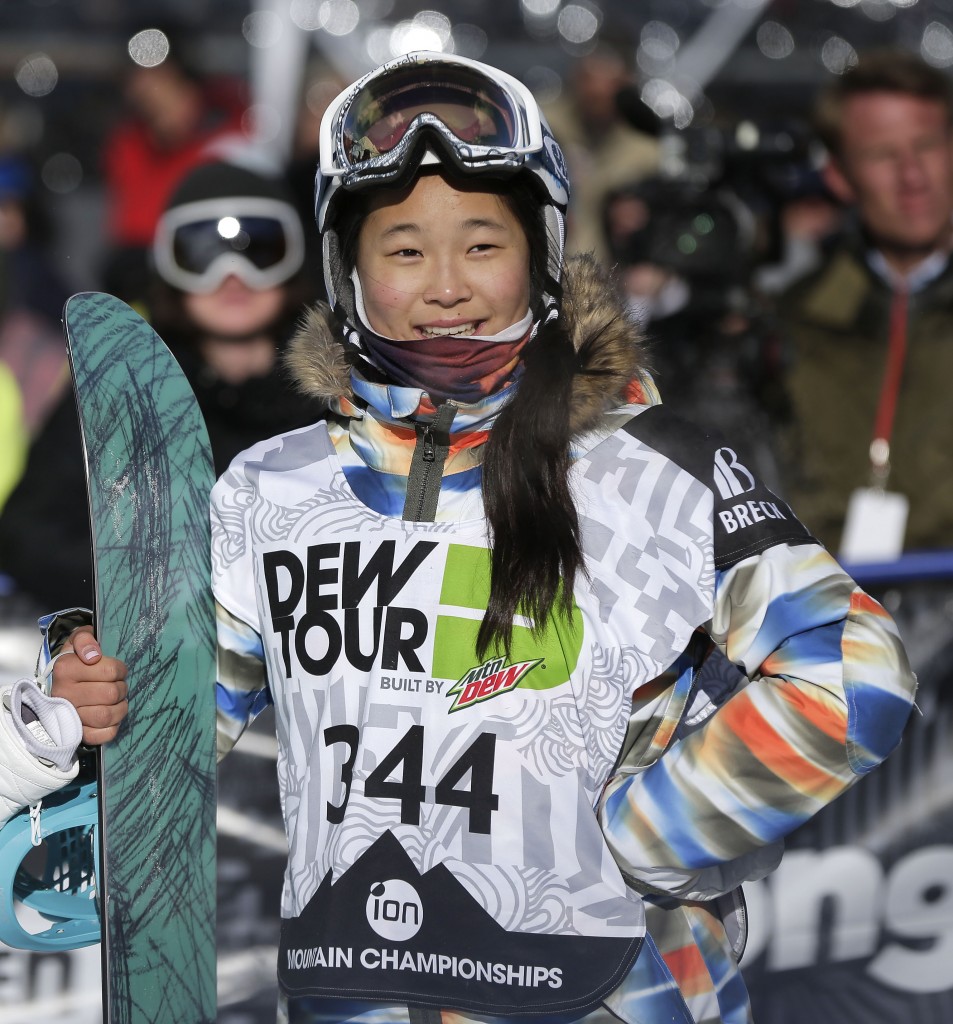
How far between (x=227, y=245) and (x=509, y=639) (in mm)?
2291

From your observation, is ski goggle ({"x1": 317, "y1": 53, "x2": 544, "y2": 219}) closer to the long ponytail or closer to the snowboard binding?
the long ponytail

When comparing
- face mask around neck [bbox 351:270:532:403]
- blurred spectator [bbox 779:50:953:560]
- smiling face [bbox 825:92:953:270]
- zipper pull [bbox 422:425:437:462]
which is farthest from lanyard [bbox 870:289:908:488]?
zipper pull [bbox 422:425:437:462]

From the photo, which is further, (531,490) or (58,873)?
(58,873)

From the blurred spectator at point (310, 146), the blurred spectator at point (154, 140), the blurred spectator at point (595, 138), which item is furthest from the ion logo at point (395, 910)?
the blurred spectator at point (154, 140)

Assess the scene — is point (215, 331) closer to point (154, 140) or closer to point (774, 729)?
point (774, 729)

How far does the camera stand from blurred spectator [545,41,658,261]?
6414mm

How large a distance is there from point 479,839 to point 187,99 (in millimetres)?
5600

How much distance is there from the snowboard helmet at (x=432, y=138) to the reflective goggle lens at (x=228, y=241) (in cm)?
174

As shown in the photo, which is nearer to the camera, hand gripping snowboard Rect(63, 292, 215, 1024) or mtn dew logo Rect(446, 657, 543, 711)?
mtn dew logo Rect(446, 657, 543, 711)

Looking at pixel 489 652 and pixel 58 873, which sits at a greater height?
pixel 489 652

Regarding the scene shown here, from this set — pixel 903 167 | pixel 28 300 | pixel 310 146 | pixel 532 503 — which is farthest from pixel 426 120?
pixel 28 300

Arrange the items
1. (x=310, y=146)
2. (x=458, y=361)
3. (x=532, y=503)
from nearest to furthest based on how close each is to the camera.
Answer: (x=532, y=503) < (x=458, y=361) < (x=310, y=146)

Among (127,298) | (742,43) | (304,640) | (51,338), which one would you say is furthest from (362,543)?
(742,43)

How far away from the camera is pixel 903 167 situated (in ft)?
14.4
